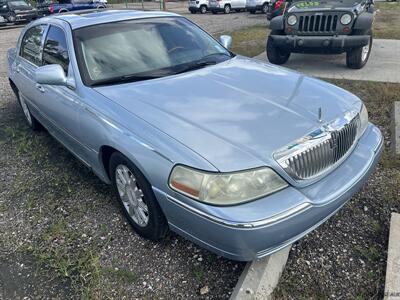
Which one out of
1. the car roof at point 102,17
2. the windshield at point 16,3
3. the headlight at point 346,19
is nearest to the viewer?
the car roof at point 102,17

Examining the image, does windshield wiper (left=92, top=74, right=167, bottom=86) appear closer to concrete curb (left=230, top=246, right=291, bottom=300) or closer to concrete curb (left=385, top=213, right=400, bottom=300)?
concrete curb (left=230, top=246, right=291, bottom=300)

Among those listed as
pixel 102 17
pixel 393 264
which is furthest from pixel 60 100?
pixel 393 264

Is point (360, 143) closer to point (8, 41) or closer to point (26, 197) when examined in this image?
point (26, 197)

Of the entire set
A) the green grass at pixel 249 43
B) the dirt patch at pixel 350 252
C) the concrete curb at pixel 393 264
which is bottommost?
the green grass at pixel 249 43

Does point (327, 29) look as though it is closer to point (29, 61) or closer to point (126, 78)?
point (126, 78)

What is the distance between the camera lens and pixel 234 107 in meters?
2.61

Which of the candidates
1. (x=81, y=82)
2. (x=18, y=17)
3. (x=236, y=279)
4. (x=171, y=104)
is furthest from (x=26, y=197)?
(x=18, y=17)

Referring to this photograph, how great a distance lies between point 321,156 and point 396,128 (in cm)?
236

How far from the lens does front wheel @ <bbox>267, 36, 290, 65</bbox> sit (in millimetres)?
7258

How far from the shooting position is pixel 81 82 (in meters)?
3.07

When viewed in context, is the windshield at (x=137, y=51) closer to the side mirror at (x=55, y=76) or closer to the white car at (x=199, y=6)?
the side mirror at (x=55, y=76)

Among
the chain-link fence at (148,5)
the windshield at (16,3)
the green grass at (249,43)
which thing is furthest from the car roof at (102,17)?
the chain-link fence at (148,5)

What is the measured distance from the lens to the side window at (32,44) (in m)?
4.12

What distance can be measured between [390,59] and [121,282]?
7.13m
